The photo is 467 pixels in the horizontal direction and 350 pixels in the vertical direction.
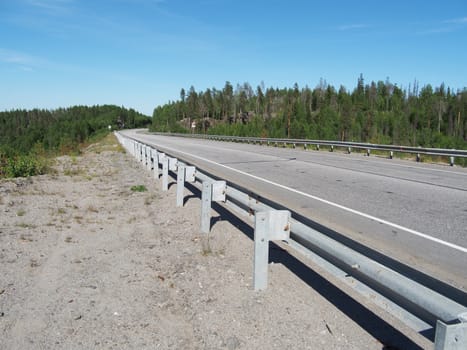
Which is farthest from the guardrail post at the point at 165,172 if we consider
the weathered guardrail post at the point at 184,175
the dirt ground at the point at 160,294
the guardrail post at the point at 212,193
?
Result: the guardrail post at the point at 212,193

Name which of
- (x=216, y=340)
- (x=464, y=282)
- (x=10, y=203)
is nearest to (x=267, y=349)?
(x=216, y=340)

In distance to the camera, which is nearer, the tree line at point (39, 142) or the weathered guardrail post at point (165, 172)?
the weathered guardrail post at point (165, 172)

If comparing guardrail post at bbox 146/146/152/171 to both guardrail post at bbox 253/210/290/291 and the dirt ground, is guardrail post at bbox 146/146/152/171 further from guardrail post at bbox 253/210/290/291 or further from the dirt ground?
guardrail post at bbox 253/210/290/291

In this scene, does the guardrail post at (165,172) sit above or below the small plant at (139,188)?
above

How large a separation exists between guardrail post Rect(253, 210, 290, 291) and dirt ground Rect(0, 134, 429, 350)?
0.56 ft

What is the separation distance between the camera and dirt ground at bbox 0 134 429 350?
3514 mm

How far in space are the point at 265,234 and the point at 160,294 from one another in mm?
1329

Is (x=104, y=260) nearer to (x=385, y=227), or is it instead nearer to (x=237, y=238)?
(x=237, y=238)

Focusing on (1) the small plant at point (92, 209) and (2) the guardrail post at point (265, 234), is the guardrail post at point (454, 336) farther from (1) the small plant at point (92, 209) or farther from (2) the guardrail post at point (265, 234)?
(1) the small plant at point (92, 209)

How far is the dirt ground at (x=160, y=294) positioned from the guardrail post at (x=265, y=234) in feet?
0.56

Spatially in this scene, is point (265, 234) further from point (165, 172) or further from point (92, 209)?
point (165, 172)

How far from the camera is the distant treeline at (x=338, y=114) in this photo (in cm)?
10081

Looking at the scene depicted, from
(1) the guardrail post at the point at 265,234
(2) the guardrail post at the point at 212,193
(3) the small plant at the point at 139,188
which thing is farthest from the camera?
(3) the small plant at the point at 139,188

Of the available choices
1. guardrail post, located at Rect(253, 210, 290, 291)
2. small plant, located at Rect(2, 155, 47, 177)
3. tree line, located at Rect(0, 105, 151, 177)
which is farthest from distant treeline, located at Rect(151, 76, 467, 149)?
guardrail post, located at Rect(253, 210, 290, 291)
